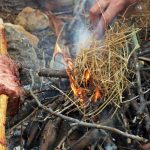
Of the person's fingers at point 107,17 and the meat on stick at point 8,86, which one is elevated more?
the person's fingers at point 107,17

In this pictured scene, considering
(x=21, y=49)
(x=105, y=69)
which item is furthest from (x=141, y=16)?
(x=21, y=49)

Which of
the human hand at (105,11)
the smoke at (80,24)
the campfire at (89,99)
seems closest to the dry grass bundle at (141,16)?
the campfire at (89,99)

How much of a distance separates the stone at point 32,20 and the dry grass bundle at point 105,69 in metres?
2.71

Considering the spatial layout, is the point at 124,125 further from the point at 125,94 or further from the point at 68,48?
the point at 68,48

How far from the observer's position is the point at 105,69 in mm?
3471

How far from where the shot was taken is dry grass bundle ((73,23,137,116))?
3307 mm

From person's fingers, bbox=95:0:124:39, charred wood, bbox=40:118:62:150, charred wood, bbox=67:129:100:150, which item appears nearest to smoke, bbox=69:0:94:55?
person's fingers, bbox=95:0:124:39

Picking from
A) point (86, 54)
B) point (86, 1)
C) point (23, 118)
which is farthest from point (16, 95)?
point (86, 1)

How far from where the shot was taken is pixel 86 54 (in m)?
3.53

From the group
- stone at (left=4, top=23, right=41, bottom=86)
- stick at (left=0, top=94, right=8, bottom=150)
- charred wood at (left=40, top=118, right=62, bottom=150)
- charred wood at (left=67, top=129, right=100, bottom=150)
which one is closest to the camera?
stick at (left=0, top=94, right=8, bottom=150)

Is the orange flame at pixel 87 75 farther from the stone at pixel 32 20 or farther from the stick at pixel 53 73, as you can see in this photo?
the stone at pixel 32 20

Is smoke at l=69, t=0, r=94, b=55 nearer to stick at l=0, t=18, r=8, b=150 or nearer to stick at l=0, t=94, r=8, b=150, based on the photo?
stick at l=0, t=18, r=8, b=150

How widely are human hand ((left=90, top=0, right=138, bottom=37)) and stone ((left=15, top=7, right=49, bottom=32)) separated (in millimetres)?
2484

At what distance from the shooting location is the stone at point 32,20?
20.3ft
